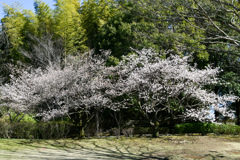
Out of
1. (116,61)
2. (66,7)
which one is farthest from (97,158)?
(66,7)

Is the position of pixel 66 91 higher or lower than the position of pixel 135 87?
lower

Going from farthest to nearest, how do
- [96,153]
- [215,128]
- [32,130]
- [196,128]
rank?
[196,128], [215,128], [32,130], [96,153]

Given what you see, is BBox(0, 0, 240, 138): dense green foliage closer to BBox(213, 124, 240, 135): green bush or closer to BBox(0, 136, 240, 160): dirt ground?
BBox(213, 124, 240, 135): green bush

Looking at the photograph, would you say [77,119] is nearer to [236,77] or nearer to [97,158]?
[97,158]

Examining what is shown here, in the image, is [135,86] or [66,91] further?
[135,86]

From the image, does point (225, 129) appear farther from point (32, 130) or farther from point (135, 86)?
point (32, 130)

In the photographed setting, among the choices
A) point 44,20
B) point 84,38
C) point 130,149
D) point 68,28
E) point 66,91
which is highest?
point 44,20

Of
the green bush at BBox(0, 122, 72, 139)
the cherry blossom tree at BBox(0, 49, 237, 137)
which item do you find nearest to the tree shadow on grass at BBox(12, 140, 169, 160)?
the green bush at BBox(0, 122, 72, 139)

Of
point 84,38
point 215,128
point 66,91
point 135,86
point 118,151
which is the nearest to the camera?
point 118,151

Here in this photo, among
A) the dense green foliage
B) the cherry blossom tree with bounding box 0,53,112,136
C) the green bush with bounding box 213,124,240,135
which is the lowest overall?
the green bush with bounding box 213,124,240,135

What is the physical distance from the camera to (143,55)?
1073 centimetres

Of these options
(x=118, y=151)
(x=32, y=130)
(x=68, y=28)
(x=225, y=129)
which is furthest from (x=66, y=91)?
(x=68, y=28)

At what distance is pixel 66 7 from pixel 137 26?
8016 millimetres

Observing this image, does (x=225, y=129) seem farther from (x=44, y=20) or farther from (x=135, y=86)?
(x=44, y=20)
